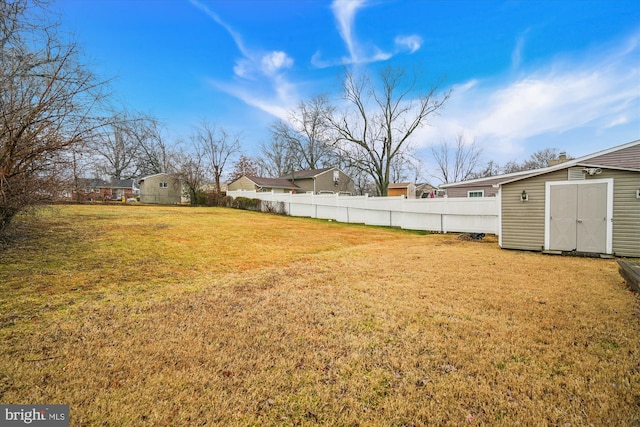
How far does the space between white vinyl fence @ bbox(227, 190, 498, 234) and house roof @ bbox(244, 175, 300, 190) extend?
12060mm

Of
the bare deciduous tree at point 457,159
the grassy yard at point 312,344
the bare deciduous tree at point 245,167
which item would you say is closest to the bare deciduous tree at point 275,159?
the bare deciduous tree at point 245,167

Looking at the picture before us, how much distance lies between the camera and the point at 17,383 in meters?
1.98

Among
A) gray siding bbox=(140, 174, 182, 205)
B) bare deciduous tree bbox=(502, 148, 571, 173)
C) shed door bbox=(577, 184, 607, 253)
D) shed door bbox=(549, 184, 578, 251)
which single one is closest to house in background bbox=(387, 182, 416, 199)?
bare deciduous tree bbox=(502, 148, 571, 173)

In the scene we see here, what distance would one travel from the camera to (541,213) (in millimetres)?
8312

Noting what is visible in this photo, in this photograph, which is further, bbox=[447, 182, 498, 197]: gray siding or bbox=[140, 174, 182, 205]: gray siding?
bbox=[140, 174, 182, 205]: gray siding

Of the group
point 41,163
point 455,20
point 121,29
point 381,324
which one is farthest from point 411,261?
point 455,20

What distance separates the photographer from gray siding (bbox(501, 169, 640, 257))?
723 centimetres

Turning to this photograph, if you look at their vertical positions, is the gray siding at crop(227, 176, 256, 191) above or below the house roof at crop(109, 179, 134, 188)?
below

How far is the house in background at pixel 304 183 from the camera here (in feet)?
104

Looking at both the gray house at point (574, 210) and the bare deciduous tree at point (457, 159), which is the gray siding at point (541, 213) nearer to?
the gray house at point (574, 210)

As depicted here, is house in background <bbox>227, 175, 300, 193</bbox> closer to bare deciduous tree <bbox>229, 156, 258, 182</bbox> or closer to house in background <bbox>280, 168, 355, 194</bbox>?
house in background <bbox>280, 168, 355, 194</bbox>

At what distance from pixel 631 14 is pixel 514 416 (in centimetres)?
1399

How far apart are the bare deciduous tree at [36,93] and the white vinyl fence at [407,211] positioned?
12692 millimetres

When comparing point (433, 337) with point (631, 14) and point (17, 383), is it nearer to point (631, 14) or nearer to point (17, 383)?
point (17, 383)
